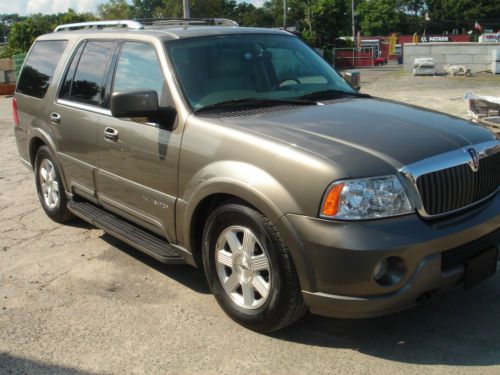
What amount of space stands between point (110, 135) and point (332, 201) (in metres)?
2.20

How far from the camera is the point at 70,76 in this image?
535 centimetres

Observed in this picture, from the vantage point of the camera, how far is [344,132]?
3.42 metres

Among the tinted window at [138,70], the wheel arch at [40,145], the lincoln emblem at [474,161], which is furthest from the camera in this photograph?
the wheel arch at [40,145]

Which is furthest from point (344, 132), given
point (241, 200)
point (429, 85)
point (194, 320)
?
point (429, 85)

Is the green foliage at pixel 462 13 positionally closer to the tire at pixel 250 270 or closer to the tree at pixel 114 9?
the tree at pixel 114 9

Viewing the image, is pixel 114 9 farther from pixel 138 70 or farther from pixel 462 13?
pixel 462 13

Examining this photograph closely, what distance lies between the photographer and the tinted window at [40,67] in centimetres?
572

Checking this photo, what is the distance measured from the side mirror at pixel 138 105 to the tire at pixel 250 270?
2.70 ft

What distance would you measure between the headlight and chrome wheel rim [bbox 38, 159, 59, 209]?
3.64 m

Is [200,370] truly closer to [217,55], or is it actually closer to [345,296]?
[345,296]

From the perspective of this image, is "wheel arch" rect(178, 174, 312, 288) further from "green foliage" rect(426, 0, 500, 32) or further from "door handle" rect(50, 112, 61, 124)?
"green foliage" rect(426, 0, 500, 32)

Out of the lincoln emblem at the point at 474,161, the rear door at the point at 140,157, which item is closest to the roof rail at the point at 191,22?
the rear door at the point at 140,157

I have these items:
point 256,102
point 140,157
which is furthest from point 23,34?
point 256,102

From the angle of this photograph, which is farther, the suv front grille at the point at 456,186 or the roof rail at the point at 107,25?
the roof rail at the point at 107,25
